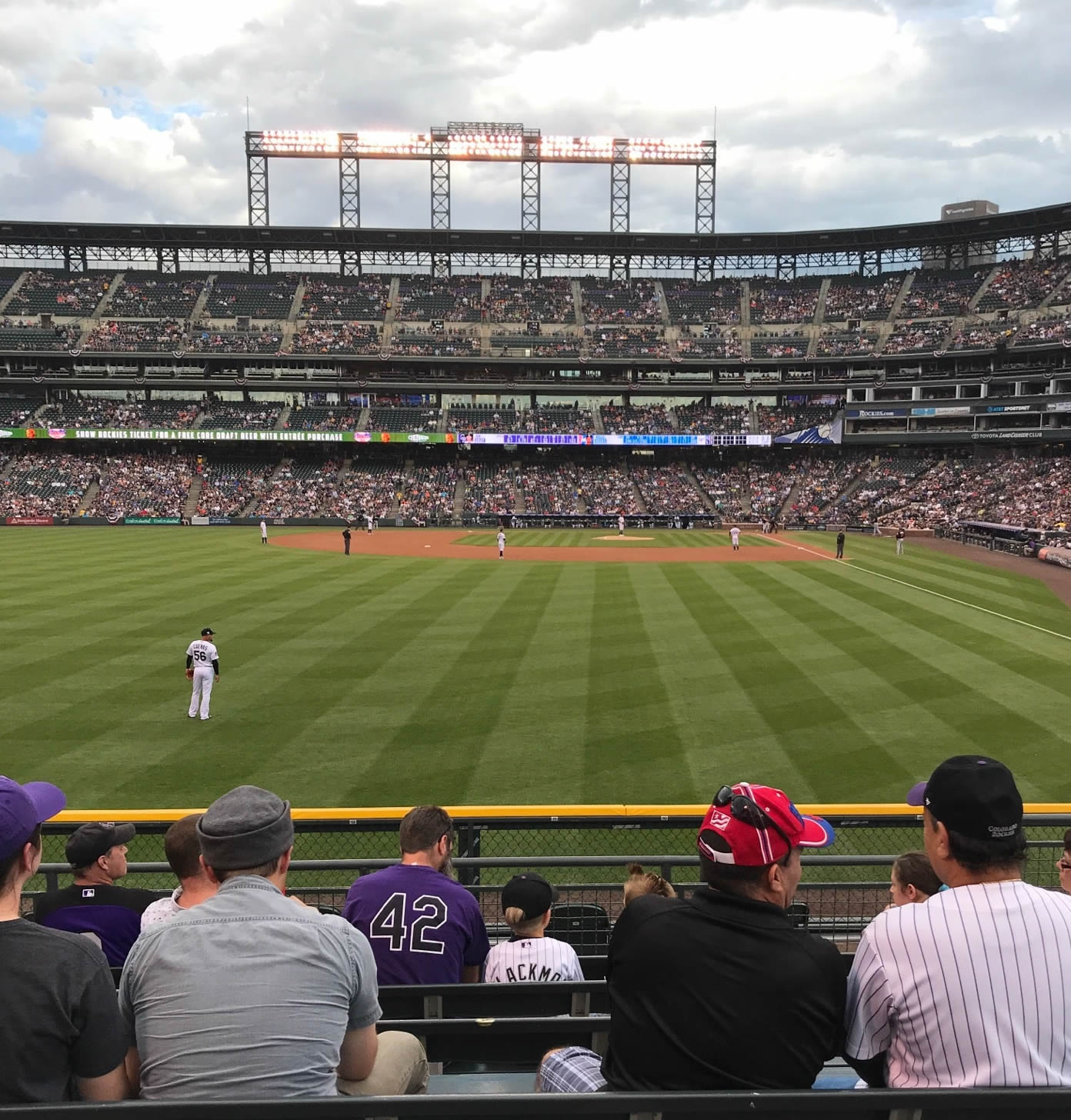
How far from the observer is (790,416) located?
77.6m

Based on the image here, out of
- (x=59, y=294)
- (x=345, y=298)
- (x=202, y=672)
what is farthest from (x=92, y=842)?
(x=59, y=294)

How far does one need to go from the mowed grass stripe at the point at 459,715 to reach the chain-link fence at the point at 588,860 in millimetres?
1071

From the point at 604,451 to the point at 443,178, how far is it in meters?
32.7

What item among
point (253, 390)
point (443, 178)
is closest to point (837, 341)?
point (443, 178)

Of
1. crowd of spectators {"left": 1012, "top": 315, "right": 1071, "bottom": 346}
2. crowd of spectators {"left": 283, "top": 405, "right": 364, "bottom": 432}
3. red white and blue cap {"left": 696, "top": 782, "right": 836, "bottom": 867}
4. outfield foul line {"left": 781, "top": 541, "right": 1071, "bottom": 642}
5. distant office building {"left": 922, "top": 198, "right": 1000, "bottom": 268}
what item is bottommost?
outfield foul line {"left": 781, "top": 541, "right": 1071, "bottom": 642}

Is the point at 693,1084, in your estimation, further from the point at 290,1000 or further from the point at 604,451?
the point at 604,451

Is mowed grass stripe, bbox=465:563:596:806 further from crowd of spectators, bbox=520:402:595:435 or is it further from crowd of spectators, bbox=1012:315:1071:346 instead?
crowd of spectators, bbox=1012:315:1071:346

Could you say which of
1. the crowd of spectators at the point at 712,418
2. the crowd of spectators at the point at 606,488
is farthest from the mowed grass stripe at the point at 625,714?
the crowd of spectators at the point at 712,418

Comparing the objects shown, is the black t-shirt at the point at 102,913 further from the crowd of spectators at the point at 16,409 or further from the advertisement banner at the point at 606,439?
the crowd of spectators at the point at 16,409

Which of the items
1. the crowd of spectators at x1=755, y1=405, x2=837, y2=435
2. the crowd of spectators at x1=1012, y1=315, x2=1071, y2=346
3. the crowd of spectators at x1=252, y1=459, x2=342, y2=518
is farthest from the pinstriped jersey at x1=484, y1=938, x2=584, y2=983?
the crowd of spectators at x1=1012, y1=315, x2=1071, y2=346

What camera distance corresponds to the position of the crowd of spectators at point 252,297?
271 feet

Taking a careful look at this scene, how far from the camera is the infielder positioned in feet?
48.4

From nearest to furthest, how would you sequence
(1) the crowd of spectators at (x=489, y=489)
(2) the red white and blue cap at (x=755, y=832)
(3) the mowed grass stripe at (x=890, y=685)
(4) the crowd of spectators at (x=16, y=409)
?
(2) the red white and blue cap at (x=755, y=832) < (3) the mowed grass stripe at (x=890, y=685) < (1) the crowd of spectators at (x=489, y=489) < (4) the crowd of spectators at (x=16, y=409)

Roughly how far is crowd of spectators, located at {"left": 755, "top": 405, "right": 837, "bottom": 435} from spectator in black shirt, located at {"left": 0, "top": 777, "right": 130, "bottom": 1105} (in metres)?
77.2
